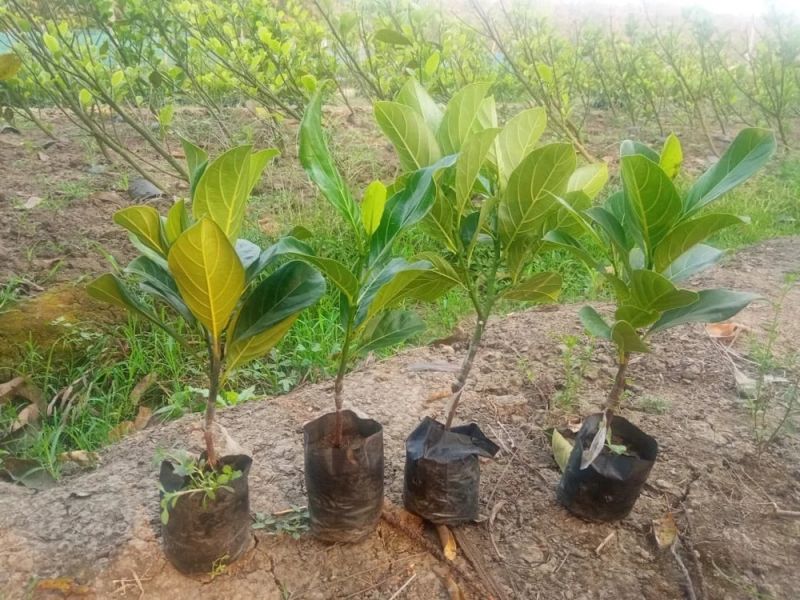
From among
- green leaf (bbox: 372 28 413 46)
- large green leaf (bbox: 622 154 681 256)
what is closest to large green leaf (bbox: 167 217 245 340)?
large green leaf (bbox: 622 154 681 256)

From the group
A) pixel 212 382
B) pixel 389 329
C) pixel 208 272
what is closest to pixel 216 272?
pixel 208 272

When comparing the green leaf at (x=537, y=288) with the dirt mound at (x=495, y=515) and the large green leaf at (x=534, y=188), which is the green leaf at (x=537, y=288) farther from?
the dirt mound at (x=495, y=515)

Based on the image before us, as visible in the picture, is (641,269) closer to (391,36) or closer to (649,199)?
(649,199)

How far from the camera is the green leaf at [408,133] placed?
1.24m

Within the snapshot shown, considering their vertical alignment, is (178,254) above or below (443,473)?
above

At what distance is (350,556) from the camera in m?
1.43

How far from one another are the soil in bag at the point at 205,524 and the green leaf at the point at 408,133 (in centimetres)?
75

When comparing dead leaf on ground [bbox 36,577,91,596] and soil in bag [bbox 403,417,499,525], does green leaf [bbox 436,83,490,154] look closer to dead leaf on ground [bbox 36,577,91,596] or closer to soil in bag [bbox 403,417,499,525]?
soil in bag [bbox 403,417,499,525]

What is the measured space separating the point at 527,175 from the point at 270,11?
322cm

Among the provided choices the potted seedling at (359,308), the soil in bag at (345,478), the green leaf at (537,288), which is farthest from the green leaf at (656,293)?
the soil in bag at (345,478)

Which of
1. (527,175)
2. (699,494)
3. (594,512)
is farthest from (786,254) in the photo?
(527,175)

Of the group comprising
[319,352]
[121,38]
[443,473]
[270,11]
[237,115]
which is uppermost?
[270,11]

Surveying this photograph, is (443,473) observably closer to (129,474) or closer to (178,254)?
(178,254)

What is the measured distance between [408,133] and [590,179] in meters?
0.47
